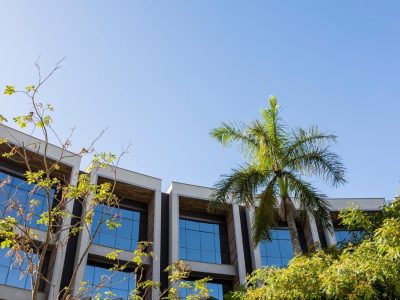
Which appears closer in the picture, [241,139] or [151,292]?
[241,139]

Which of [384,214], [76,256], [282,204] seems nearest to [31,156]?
[76,256]

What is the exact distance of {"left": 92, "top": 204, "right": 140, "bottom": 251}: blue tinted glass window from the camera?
80.7 feet

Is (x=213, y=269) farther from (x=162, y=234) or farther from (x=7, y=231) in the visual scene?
(x=7, y=231)

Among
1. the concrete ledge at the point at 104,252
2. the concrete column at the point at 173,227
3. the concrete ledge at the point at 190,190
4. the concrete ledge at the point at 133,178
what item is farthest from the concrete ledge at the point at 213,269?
the concrete ledge at the point at 133,178

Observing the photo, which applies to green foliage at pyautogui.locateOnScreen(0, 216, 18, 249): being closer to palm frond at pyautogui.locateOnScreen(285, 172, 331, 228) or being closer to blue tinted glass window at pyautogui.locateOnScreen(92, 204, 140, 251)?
palm frond at pyautogui.locateOnScreen(285, 172, 331, 228)

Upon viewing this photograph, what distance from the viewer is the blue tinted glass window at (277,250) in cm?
2781

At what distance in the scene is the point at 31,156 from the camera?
2273cm

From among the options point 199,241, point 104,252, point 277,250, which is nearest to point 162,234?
point 199,241

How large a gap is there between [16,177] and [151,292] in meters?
9.67

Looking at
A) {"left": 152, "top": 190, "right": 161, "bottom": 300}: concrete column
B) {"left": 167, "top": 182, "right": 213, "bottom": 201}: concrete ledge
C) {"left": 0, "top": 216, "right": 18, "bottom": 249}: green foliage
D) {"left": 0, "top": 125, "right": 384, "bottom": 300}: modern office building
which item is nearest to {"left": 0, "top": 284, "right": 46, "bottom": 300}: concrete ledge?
{"left": 0, "top": 125, "right": 384, "bottom": 300}: modern office building

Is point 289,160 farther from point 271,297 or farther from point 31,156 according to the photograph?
point 31,156

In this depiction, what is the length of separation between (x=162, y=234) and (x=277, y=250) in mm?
7701

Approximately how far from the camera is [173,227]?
25688 mm

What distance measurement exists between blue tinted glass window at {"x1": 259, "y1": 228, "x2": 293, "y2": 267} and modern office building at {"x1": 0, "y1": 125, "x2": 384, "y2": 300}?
6 cm
